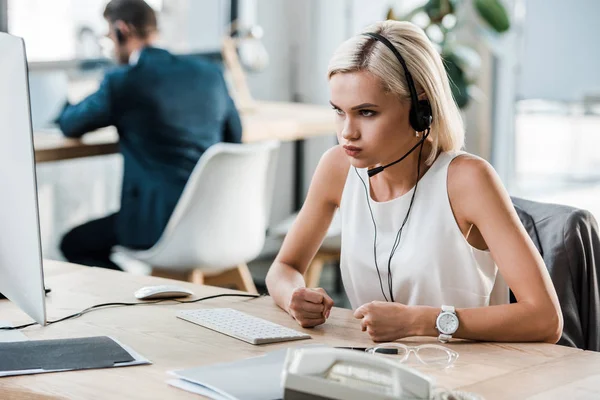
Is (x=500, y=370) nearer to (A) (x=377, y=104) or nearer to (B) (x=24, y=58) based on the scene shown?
(A) (x=377, y=104)

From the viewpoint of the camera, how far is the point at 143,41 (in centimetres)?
345

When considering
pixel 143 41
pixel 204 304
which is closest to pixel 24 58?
pixel 204 304

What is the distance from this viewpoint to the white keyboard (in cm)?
154

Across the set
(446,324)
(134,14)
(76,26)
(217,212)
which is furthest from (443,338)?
(76,26)

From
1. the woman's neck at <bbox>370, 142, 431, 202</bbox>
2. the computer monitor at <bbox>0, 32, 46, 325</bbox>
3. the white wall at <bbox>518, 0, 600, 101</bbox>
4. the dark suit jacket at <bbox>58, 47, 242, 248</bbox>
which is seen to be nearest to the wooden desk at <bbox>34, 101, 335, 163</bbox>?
the dark suit jacket at <bbox>58, 47, 242, 248</bbox>

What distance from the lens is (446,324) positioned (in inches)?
61.8

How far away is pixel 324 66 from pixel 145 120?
6.69ft

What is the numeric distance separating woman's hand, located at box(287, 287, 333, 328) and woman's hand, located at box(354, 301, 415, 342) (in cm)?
9

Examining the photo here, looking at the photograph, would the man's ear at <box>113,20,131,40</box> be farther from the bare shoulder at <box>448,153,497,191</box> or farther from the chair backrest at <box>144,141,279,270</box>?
the bare shoulder at <box>448,153,497,191</box>

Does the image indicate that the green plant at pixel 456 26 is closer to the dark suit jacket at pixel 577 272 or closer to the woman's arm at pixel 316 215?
the woman's arm at pixel 316 215

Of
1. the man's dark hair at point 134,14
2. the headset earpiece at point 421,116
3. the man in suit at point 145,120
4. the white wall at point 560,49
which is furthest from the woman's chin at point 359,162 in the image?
the white wall at point 560,49

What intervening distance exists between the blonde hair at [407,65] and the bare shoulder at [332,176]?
9.0 inches

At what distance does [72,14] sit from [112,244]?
1.16 meters

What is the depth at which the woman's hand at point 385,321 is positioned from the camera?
1.53 meters
